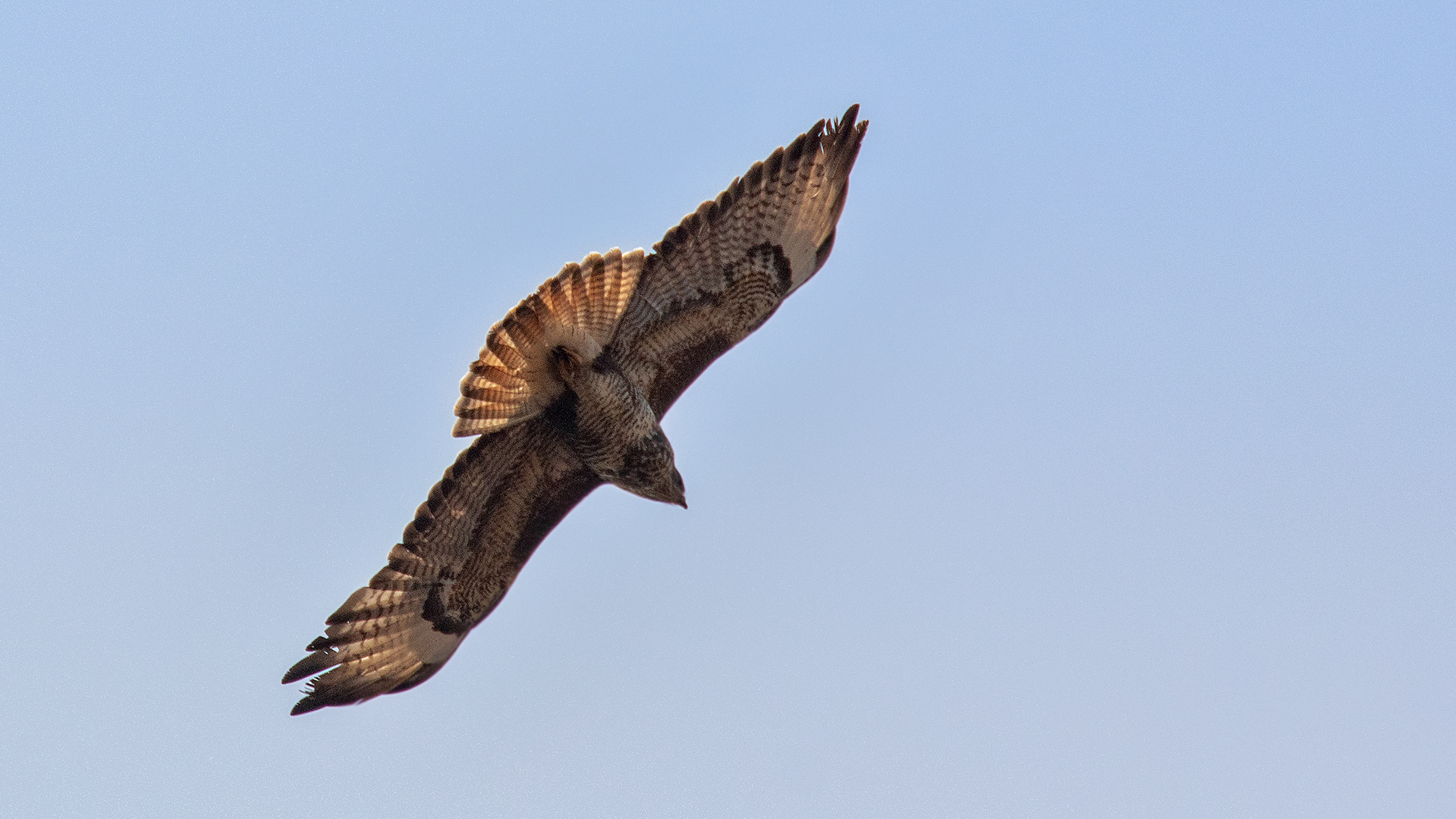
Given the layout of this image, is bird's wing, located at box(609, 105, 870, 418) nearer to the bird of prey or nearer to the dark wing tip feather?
the bird of prey

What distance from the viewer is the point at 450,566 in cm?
1005

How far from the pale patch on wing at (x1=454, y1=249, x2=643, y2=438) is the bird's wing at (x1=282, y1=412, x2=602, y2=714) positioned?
67cm

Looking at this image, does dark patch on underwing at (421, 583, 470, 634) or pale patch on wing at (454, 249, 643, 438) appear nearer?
pale patch on wing at (454, 249, 643, 438)

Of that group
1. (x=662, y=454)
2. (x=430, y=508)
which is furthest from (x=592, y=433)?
(x=430, y=508)

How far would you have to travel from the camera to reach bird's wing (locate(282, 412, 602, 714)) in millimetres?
9750

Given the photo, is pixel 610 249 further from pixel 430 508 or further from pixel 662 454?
pixel 430 508

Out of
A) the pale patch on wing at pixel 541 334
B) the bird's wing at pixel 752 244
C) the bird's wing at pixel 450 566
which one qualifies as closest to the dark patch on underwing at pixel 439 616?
the bird's wing at pixel 450 566

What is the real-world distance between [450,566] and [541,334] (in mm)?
2019

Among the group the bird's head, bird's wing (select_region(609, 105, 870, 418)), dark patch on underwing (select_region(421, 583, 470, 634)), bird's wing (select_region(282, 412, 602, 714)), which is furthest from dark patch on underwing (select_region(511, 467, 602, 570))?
bird's wing (select_region(609, 105, 870, 418))

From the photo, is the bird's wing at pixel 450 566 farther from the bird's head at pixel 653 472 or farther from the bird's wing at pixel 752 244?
the bird's wing at pixel 752 244

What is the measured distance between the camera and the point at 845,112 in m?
9.20

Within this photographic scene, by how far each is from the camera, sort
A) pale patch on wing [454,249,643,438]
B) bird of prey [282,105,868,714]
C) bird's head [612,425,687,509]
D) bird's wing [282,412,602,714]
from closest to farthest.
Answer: pale patch on wing [454,249,643,438] → bird of prey [282,105,868,714] → bird's head [612,425,687,509] → bird's wing [282,412,602,714]

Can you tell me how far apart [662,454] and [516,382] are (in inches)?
41.9

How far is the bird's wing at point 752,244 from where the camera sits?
30.2 ft
